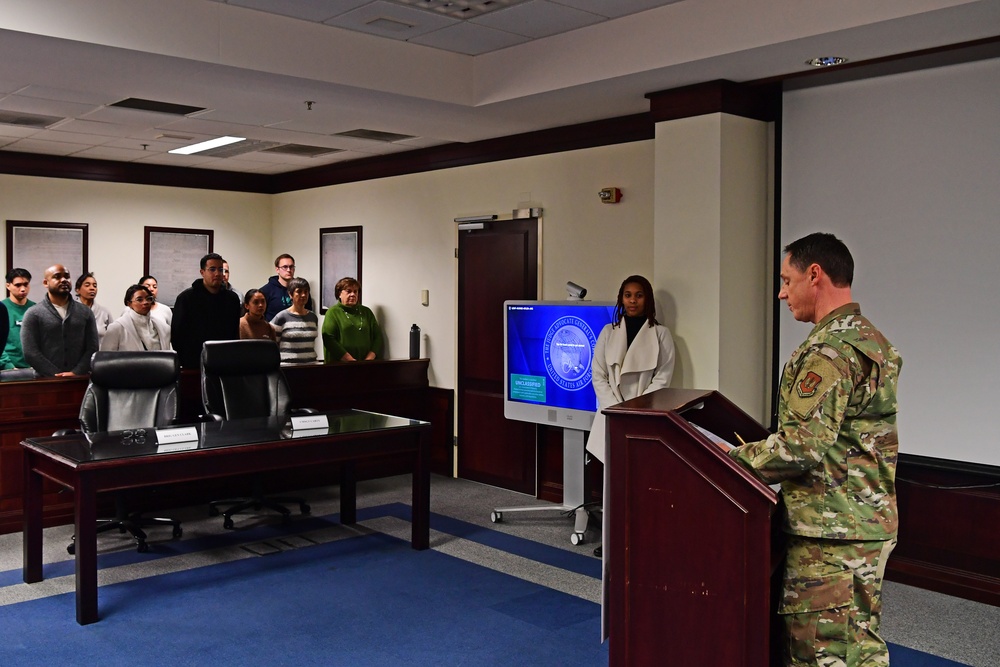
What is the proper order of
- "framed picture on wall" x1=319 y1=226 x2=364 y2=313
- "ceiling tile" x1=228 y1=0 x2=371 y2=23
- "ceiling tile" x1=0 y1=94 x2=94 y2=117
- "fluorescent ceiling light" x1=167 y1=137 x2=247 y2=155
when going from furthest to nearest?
"framed picture on wall" x1=319 y1=226 x2=364 y2=313 < "fluorescent ceiling light" x1=167 y1=137 x2=247 y2=155 < "ceiling tile" x1=0 y1=94 x2=94 y2=117 < "ceiling tile" x1=228 y1=0 x2=371 y2=23

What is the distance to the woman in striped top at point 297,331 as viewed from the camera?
739 cm

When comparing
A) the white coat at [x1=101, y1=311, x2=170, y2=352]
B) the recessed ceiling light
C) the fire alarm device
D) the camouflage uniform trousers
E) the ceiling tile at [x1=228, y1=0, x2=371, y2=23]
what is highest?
the ceiling tile at [x1=228, y1=0, x2=371, y2=23]

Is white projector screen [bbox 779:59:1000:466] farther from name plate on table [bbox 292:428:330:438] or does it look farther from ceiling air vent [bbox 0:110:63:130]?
ceiling air vent [bbox 0:110:63:130]

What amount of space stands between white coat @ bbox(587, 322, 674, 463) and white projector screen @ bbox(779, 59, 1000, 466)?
108 cm

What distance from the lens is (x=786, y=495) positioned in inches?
94.5

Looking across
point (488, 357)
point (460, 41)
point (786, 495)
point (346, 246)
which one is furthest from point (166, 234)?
point (786, 495)

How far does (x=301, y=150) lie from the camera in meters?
8.00

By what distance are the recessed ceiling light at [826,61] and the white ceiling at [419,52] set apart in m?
0.09

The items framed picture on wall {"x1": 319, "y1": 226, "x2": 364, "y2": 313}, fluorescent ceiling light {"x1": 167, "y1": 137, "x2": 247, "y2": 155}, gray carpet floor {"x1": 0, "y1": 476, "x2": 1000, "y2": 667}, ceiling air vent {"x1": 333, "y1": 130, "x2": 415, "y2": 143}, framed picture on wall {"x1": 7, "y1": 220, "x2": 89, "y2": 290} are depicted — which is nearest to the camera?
gray carpet floor {"x1": 0, "y1": 476, "x2": 1000, "y2": 667}

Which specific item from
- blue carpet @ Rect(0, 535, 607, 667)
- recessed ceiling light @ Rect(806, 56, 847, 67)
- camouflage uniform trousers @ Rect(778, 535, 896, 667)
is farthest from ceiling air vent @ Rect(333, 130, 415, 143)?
camouflage uniform trousers @ Rect(778, 535, 896, 667)

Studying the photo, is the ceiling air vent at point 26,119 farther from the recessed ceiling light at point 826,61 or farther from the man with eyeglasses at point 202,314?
the recessed ceiling light at point 826,61

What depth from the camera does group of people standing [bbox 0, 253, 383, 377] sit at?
6.11 metres

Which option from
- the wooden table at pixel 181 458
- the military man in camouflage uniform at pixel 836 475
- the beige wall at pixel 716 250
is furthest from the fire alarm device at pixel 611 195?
the military man in camouflage uniform at pixel 836 475

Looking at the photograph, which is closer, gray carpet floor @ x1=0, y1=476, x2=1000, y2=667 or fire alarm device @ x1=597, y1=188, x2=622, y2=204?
gray carpet floor @ x1=0, y1=476, x2=1000, y2=667
